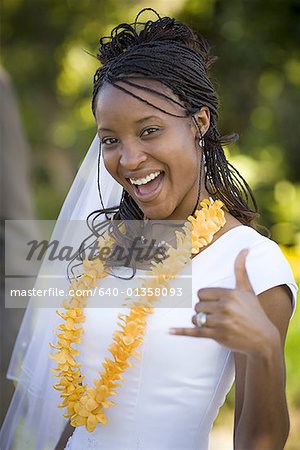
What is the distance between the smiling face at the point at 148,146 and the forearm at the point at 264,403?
63cm

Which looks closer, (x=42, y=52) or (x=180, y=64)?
(x=180, y=64)

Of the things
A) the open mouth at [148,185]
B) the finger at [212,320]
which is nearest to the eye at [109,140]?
the open mouth at [148,185]

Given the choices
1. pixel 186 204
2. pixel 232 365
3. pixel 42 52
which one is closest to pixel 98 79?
pixel 186 204

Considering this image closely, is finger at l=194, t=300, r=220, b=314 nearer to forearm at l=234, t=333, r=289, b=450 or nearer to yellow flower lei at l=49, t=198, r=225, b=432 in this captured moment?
forearm at l=234, t=333, r=289, b=450

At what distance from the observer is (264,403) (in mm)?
1803

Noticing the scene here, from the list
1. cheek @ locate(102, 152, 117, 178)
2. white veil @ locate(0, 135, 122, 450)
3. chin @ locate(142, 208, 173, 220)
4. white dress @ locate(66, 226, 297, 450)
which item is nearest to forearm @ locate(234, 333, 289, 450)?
white dress @ locate(66, 226, 297, 450)

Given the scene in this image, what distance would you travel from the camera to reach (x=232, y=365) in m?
2.15

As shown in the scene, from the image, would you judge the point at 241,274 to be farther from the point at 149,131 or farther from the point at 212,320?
the point at 149,131

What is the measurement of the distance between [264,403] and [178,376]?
373 mm

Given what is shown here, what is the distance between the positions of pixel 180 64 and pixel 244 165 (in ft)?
18.9

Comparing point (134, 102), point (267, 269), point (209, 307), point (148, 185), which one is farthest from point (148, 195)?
point (209, 307)

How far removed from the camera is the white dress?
212 cm

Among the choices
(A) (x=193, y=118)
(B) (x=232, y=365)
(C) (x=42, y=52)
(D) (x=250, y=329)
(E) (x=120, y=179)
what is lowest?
(D) (x=250, y=329)

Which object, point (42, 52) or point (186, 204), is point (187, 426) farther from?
point (42, 52)
